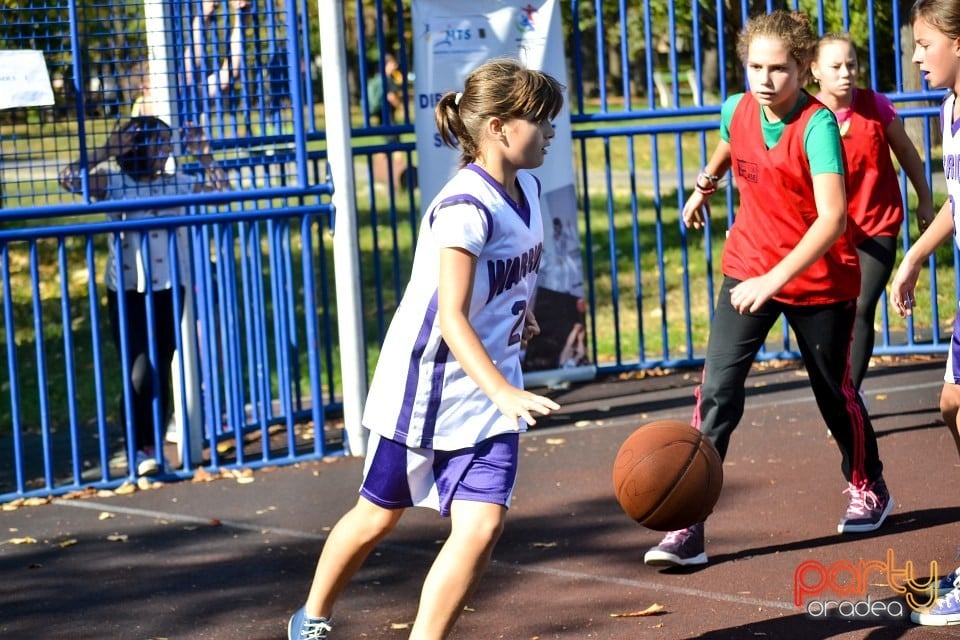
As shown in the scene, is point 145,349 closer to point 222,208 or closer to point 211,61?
point 211,61

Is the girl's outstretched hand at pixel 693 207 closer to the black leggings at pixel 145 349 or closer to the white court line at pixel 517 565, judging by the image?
the white court line at pixel 517 565

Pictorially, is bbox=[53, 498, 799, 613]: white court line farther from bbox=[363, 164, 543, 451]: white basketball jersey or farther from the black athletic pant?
bbox=[363, 164, 543, 451]: white basketball jersey

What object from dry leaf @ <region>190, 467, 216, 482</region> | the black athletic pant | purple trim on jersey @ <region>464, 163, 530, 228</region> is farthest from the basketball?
dry leaf @ <region>190, 467, 216, 482</region>

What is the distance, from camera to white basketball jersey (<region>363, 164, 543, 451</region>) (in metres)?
3.74

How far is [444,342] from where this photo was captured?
3.78 m

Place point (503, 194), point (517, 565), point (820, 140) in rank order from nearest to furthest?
point (503, 194)
point (820, 140)
point (517, 565)

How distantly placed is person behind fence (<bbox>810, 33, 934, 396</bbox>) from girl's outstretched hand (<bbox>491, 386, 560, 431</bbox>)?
336 cm

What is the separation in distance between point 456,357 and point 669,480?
113cm

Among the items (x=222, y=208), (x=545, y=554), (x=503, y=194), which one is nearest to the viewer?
(x=503, y=194)

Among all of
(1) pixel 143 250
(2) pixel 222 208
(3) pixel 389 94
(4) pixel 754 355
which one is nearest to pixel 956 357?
(4) pixel 754 355

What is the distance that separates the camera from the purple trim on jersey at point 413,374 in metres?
3.81

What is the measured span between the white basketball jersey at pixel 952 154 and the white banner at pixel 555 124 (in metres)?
3.62

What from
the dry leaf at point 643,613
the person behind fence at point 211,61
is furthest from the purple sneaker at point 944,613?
the person behind fence at point 211,61

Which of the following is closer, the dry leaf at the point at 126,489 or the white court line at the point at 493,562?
the white court line at the point at 493,562
